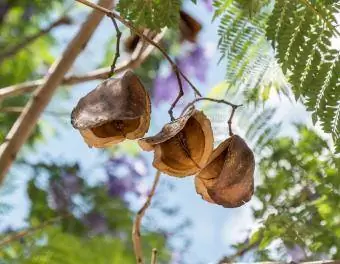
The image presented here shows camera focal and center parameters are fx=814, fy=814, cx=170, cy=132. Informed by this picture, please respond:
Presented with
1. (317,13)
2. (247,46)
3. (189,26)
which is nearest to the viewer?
(317,13)

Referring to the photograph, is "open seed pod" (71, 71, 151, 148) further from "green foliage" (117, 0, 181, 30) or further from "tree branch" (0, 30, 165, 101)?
"tree branch" (0, 30, 165, 101)

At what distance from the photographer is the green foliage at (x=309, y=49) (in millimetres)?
712

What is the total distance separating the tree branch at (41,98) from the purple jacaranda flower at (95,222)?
0.62 metres

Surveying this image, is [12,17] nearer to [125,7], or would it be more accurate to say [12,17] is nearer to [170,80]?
[170,80]

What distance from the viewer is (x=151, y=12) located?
0.74 m

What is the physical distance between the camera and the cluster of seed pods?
24.4 inches

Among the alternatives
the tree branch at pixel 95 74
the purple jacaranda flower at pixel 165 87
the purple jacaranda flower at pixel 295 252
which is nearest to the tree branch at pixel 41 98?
the tree branch at pixel 95 74

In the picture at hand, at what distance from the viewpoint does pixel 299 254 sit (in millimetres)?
1045

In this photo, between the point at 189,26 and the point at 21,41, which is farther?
the point at 21,41

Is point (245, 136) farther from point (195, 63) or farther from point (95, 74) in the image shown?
point (195, 63)

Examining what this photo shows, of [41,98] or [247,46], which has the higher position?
[247,46]

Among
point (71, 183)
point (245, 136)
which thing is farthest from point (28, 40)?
point (245, 136)

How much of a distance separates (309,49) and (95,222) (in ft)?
3.64

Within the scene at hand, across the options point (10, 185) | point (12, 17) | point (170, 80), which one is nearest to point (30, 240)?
point (10, 185)
